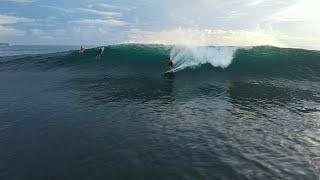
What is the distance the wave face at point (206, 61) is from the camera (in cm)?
3328

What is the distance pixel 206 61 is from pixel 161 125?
2168cm

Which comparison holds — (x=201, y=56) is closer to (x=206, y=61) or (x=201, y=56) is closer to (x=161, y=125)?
(x=206, y=61)

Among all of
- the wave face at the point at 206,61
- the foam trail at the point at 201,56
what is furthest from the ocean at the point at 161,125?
the foam trail at the point at 201,56

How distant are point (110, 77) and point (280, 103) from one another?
47.5 feet

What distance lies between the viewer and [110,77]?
97.6ft

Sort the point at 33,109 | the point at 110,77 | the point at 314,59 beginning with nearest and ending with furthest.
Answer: the point at 33,109 → the point at 110,77 → the point at 314,59

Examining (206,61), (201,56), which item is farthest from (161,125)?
(201,56)

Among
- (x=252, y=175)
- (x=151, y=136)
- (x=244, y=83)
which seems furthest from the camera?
(x=244, y=83)

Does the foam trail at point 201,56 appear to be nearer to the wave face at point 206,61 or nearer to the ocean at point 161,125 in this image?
the wave face at point 206,61

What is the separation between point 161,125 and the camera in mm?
14781

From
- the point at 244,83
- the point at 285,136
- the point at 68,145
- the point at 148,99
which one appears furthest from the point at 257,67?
the point at 68,145

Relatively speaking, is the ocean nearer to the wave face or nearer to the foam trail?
the wave face

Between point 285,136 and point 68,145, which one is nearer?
point 68,145

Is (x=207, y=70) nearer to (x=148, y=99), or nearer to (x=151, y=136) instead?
(x=148, y=99)
